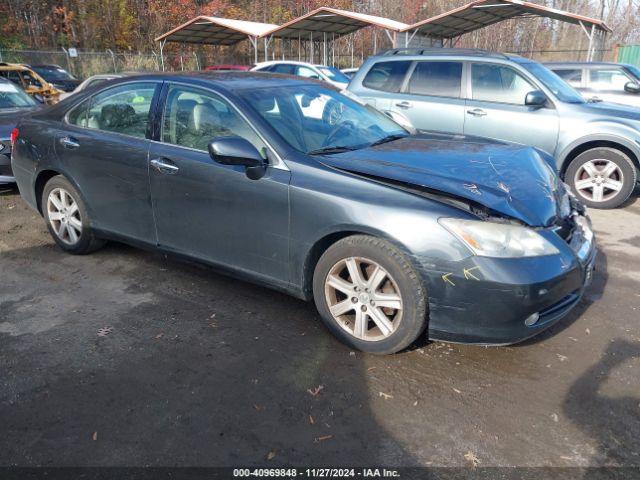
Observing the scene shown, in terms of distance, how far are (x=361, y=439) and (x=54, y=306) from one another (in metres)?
2.55

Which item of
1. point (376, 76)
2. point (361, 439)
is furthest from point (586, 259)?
point (376, 76)

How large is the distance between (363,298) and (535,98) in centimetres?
457

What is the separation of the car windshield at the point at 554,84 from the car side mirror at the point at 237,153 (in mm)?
4808

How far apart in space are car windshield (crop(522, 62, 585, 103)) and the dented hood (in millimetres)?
3207

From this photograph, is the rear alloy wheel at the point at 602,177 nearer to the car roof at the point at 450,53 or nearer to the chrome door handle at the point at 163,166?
the car roof at the point at 450,53

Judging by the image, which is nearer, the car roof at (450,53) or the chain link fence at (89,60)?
the car roof at (450,53)

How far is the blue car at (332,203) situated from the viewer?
9.26 ft

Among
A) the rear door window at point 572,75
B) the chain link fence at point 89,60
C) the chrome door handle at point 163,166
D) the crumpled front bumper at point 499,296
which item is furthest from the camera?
the chain link fence at point 89,60

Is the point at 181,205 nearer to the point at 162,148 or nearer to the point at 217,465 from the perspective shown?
the point at 162,148

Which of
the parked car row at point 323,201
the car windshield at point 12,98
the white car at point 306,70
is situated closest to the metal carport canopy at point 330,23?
the white car at point 306,70

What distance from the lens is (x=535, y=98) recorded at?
6434mm

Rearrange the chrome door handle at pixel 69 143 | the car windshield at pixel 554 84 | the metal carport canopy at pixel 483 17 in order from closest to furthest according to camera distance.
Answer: the chrome door handle at pixel 69 143 → the car windshield at pixel 554 84 → the metal carport canopy at pixel 483 17

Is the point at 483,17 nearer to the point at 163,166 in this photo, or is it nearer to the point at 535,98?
the point at 535,98

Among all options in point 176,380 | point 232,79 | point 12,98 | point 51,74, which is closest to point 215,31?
point 51,74
